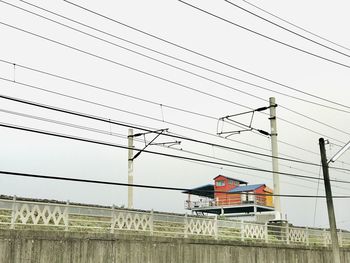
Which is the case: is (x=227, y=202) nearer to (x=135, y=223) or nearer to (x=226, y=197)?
(x=226, y=197)

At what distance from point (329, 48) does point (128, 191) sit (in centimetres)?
→ 1523

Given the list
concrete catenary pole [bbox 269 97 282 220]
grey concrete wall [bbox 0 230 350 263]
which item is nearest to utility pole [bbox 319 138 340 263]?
grey concrete wall [bbox 0 230 350 263]

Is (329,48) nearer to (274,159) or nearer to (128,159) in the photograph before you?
(274,159)

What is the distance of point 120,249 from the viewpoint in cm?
1416

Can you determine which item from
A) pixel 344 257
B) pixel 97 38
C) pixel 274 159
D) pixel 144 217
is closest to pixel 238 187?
pixel 344 257

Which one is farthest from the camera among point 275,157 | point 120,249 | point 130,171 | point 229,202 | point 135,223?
point 229,202

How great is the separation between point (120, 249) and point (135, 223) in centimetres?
126

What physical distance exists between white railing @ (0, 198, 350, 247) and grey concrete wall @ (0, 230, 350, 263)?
0.44 meters

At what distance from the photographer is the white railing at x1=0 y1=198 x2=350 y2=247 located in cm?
1279

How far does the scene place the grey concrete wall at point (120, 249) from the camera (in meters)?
11.8

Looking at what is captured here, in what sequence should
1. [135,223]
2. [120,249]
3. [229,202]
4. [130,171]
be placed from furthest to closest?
[229,202] → [130,171] → [135,223] → [120,249]

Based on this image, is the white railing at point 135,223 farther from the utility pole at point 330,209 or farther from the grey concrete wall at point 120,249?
the utility pole at point 330,209

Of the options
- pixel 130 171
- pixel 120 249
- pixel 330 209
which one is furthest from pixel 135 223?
pixel 130 171

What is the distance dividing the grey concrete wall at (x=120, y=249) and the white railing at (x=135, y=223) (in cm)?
44
